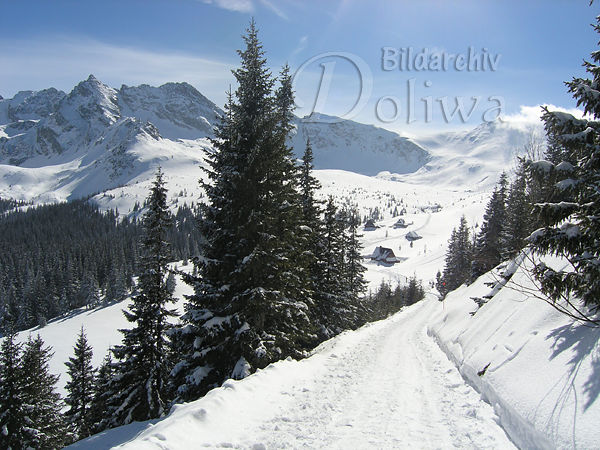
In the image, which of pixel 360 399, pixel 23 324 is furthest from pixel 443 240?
pixel 360 399

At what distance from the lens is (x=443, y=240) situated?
589 feet

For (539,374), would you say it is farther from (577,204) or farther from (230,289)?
(230,289)

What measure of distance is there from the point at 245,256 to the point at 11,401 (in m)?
17.0

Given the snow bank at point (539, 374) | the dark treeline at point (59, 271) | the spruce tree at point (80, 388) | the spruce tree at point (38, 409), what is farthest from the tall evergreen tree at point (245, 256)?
the dark treeline at point (59, 271)

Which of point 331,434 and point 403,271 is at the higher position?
point 331,434

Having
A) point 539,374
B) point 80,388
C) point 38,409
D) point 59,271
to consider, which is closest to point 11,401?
point 38,409

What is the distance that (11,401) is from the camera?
18312 mm

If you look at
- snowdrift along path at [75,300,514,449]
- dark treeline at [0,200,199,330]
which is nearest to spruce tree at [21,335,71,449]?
snowdrift along path at [75,300,514,449]

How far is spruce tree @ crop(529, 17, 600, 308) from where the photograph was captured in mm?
6367

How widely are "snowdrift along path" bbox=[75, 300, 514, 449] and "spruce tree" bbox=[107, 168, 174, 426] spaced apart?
957cm

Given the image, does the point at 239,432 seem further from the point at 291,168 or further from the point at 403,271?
the point at 403,271

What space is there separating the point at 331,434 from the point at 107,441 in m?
9.75

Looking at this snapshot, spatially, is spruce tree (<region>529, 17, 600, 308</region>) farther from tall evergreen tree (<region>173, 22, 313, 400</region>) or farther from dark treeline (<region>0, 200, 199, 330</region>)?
dark treeline (<region>0, 200, 199, 330</region>)

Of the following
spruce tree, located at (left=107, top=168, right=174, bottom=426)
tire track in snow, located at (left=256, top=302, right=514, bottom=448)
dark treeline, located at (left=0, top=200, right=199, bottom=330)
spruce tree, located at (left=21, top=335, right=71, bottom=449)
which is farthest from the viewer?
dark treeline, located at (left=0, top=200, right=199, bottom=330)
